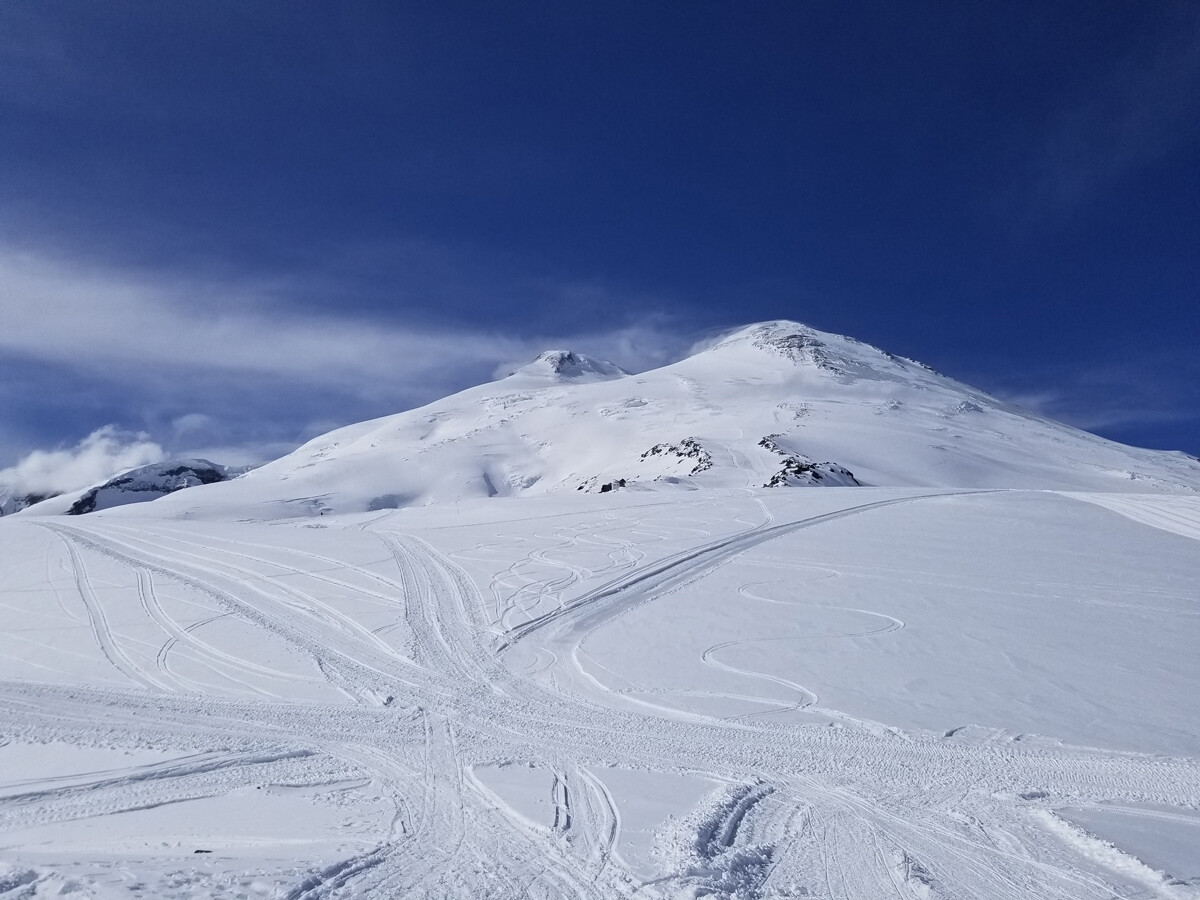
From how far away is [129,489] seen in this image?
174625 mm

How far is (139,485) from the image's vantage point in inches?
6983

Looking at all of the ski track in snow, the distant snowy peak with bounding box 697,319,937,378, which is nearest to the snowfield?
the ski track in snow

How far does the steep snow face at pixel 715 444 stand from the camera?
62.2m

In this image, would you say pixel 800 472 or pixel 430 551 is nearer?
pixel 430 551

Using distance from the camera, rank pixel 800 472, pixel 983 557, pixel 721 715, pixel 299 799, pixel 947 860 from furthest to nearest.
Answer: pixel 800 472 → pixel 983 557 → pixel 721 715 → pixel 299 799 → pixel 947 860

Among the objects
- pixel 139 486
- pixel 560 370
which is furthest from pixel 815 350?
pixel 139 486

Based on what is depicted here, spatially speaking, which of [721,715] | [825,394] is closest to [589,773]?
[721,715]

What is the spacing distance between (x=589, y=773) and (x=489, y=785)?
3.18ft

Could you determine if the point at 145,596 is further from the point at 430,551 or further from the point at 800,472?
the point at 800,472

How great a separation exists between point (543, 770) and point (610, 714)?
5.37 feet

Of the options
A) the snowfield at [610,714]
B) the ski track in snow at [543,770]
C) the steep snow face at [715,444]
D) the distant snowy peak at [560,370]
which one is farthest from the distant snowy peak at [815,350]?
the ski track in snow at [543,770]

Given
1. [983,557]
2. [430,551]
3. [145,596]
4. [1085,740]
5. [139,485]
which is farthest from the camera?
[139,485]

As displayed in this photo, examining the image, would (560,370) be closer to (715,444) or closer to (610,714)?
(715,444)

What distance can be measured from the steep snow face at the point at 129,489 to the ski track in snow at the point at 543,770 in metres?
163
